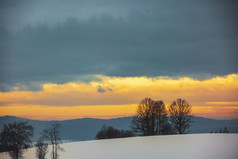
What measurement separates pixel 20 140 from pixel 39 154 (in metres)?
3.06

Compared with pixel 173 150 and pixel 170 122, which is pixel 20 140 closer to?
pixel 173 150

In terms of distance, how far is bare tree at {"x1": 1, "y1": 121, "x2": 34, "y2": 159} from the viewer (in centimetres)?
3061

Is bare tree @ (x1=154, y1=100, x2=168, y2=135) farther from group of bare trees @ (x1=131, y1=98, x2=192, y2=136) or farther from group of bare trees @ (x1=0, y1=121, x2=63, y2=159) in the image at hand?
group of bare trees @ (x1=0, y1=121, x2=63, y2=159)

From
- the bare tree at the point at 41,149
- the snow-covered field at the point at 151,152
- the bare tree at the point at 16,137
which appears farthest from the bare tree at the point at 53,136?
the bare tree at the point at 16,137

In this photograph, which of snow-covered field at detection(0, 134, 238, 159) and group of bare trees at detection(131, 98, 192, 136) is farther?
group of bare trees at detection(131, 98, 192, 136)

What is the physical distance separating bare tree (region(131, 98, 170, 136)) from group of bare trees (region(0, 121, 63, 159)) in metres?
40.1

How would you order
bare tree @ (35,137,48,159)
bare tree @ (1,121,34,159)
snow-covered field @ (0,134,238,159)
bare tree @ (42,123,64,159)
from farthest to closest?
bare tree @ (1,121,34,159)
bare tree @ (42,123,64,159)
snow-covered field @ (0,134,238,159)
bare tree @ (35,137,48,159)

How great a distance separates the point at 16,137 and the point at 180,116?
49.0 metres

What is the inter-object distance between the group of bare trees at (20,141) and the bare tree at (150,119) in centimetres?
4010

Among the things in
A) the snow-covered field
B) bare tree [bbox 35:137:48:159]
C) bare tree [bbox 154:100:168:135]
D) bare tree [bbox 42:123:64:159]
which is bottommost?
the snow-covered field

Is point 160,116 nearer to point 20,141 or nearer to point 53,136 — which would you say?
point 53,136

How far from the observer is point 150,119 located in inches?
2788

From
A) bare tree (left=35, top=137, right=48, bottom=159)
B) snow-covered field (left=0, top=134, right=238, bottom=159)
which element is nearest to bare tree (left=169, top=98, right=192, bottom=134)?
snow-covered field (left=0, top=134, right=238, bottom=159)

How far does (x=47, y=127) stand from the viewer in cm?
3092
